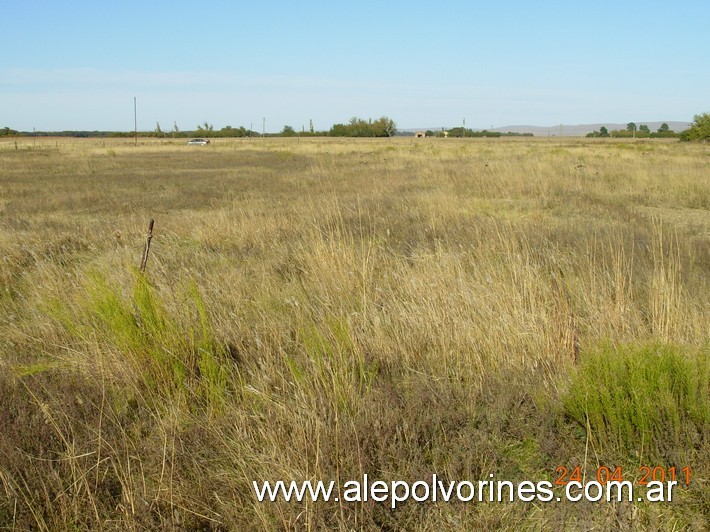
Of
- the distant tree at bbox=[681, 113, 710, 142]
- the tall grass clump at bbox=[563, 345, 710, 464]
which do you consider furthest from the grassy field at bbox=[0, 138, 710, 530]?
the distant tree at bbox=[681, 113, 710, 142]

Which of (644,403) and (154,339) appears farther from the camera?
(154,339)

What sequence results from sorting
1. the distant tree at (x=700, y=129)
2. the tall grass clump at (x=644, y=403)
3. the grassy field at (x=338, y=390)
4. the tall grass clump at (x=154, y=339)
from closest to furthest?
the grassy field at (x=338, y=390) < the tall grass clump at (x=644, y=403) < the tall grass clump at (x=154, y=339) < the distant tree at (x=700, y=129)

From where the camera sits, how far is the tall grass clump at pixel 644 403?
2.40 meters

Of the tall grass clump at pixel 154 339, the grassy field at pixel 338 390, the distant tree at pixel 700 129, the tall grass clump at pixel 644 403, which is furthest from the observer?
the distant tree at pixel 700 129

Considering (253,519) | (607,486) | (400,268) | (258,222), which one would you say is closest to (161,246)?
(258,222)

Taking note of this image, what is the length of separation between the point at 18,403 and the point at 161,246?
4462 millimetres

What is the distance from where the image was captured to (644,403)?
2477 millimetres

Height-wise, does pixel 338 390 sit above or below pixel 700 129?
below

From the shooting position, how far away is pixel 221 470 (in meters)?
2.33
